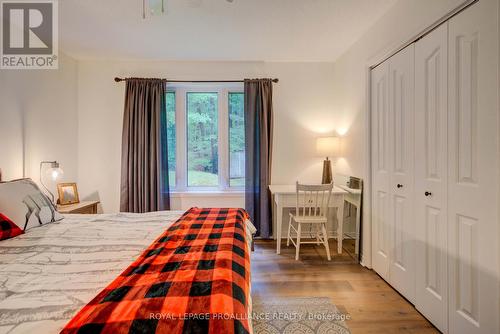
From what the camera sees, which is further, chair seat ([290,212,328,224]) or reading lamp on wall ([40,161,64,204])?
chair seat ([290,212,328,224])

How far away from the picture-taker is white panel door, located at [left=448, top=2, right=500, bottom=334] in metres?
1.35

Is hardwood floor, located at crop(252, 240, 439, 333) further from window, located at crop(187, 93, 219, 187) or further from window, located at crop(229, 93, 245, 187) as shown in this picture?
window, located at crop(187, 93, 219, 187)

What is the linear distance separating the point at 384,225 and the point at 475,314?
38.7 inches

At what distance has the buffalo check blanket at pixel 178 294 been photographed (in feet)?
2.40

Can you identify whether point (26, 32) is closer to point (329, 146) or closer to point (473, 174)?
point (329, 146)

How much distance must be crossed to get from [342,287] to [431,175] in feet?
4.02

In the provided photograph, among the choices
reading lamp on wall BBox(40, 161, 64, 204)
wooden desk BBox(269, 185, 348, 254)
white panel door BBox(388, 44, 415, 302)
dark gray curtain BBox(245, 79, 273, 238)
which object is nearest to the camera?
white panel door BBox(388, 44, 415, 302)

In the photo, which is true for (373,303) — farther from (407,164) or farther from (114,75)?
(114,75)

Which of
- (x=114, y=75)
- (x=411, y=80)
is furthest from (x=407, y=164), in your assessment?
(x=114, y=75)

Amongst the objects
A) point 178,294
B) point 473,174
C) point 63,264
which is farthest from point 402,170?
point 63,264

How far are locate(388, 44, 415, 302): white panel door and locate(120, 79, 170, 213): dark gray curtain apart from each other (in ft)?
8.81

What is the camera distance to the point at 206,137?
12.1 ft

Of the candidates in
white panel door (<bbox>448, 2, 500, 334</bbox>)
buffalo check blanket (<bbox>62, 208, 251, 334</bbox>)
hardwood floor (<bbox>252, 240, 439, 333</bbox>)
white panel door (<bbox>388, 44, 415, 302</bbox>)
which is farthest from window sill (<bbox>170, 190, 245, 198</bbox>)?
white panel door (<bbox>448, 2, 500, 334</bbox>)

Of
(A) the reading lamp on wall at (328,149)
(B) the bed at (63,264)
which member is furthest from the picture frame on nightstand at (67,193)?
(A) the reading lamp on wall at (328,149)
